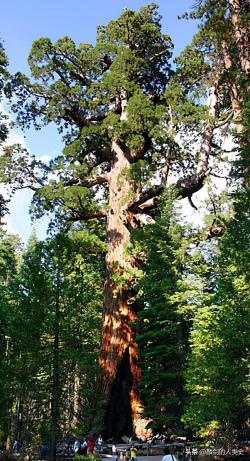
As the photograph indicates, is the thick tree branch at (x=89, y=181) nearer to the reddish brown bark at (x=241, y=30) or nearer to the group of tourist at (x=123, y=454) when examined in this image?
the reddish brown bark at (x=241, y=30)

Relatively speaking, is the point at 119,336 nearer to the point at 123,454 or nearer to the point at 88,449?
the point at 88,449

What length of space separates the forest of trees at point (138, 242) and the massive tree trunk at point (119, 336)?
6cm

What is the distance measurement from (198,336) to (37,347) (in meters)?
5.69

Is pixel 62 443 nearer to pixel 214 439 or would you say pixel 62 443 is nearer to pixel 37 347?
pixel 37 347

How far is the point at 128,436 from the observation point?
63.5 feet

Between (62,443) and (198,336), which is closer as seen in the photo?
(198,336)

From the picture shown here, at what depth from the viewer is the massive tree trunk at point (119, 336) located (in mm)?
19484

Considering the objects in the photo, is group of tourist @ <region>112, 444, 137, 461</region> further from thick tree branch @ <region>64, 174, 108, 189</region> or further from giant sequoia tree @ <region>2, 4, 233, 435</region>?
thick tree branch @ <region>64, 174, 108, 189</region>

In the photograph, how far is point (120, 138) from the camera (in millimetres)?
21953

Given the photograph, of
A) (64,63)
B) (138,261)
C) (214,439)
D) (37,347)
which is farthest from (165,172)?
(214,439)

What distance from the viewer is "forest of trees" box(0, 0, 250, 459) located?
1390cm

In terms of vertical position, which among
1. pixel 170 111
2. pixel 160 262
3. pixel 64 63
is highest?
pixel 64 63

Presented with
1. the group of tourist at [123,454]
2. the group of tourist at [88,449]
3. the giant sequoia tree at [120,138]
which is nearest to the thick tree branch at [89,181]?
the giant sequoia tree at [120,138]

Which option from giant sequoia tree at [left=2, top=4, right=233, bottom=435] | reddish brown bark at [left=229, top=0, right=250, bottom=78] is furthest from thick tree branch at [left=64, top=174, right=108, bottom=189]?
reddish brown bark at [left=229, top=0, right=250, bottom=78]
